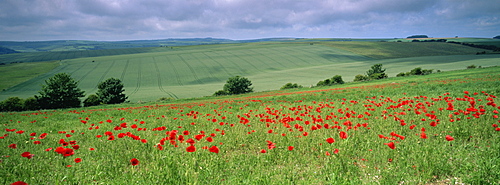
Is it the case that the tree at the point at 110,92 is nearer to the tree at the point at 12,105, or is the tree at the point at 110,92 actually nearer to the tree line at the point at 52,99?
the tree line at the point at 52,99

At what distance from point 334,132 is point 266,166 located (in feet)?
8.83

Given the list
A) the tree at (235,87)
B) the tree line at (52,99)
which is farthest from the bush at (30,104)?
the tree at (235,87)

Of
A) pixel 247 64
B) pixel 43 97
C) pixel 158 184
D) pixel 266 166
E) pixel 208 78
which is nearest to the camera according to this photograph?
pixel 158 184

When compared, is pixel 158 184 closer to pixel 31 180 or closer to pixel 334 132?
pixel 31 180

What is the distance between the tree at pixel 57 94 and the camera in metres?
37.2

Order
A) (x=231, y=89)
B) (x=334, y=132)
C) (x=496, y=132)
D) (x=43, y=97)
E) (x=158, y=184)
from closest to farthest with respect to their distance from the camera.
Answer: (x=158, y=184), (x=496, y=132), (x=334, y=132), (x=43, y=97), (x=231, y=89)

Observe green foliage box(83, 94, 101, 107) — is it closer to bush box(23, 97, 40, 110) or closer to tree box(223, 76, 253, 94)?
bush box(23, 97, 40, 110)

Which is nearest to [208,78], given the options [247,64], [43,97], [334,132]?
[247,64]

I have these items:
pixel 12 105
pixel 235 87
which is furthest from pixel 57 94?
pixel 235 87

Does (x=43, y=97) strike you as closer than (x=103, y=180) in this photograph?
No

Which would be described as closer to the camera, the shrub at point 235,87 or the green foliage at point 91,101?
the green foliage at point 91,101

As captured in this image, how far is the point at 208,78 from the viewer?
81.4 metres

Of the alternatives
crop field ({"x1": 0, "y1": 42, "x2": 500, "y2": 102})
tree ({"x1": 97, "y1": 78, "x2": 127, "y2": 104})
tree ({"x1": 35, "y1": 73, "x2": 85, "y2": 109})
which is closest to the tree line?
tree ({"x1": 35, "y1": 73, "x2": 85, "y2": 109})

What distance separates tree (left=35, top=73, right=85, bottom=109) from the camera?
122 ft
